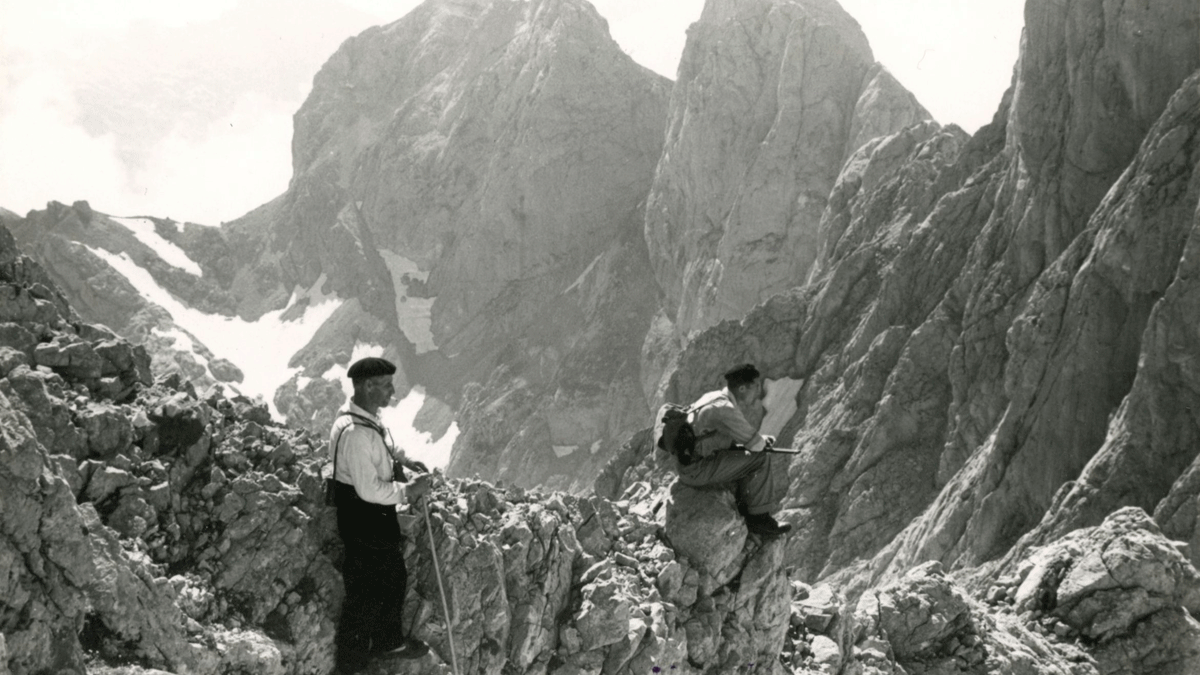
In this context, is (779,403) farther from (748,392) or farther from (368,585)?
(368,585)

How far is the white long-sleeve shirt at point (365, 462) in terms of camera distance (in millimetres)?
9703

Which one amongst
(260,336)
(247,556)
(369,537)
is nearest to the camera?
(369,537)

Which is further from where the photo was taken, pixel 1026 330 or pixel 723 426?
pixel 1026 330

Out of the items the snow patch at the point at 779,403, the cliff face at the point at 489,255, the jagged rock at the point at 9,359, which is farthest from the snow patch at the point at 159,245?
the jagged rock at the point at 9,359

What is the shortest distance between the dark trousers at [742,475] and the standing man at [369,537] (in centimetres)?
372

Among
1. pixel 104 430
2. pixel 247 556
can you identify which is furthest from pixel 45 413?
pixel 247 556

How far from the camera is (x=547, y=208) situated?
436 feet

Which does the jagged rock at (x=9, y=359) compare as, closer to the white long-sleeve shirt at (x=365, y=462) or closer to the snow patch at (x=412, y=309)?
the white long-sleeve shirt at (x=365, y=462)

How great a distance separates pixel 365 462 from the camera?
9.70m

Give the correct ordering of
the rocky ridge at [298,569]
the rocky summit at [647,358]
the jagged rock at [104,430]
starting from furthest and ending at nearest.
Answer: the rocky summit at [647,358]
the jagged rock at [104,430]
the rocky ridge at [298,569]

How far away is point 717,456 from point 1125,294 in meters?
35.7

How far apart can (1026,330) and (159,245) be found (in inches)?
5425

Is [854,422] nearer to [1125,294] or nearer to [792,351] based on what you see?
[792,351]

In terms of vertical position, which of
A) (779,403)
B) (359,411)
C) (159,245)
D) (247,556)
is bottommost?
(247,556)
